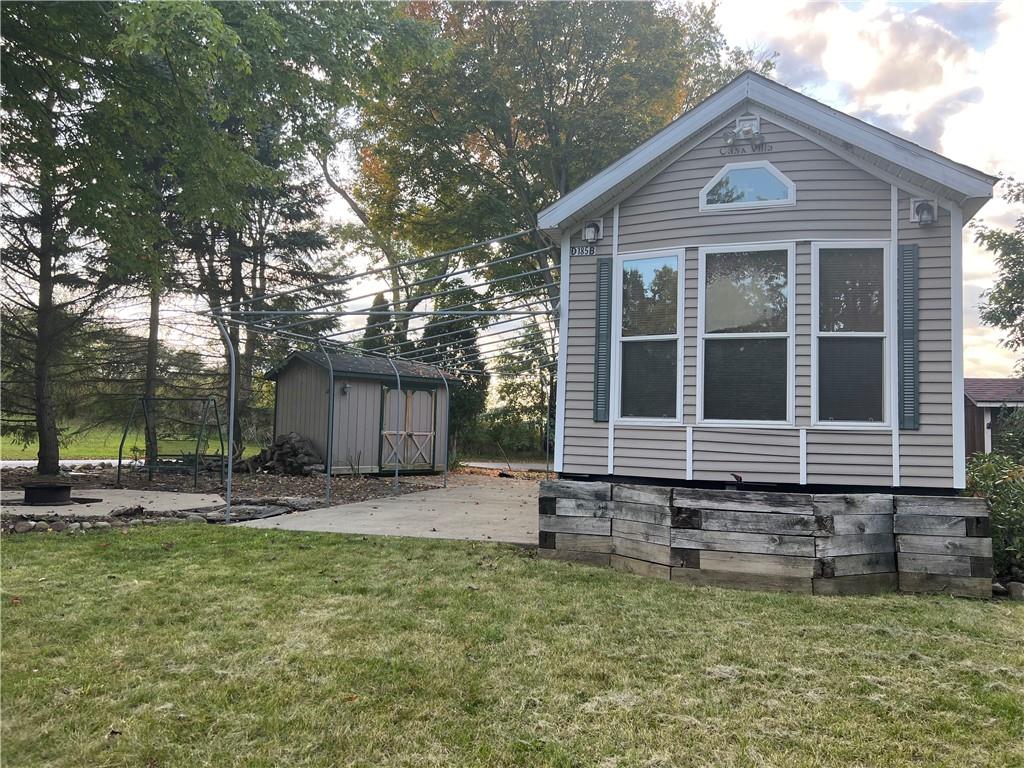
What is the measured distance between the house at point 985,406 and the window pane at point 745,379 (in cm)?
1334

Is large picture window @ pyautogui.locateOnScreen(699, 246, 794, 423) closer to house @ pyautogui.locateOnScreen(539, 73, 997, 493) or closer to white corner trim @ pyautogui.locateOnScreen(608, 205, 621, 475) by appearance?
house @ pyautogui.locateOnScreen(539, 73, 997, 493)

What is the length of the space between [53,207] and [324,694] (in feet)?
43.7

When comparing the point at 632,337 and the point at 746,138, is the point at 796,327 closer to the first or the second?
the point at 632,337

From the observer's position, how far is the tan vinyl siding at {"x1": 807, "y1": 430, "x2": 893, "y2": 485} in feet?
16.7

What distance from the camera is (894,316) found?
5.13 metres

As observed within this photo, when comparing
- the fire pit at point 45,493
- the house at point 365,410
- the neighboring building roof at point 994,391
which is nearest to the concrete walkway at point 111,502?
the fire pit at point 45,493

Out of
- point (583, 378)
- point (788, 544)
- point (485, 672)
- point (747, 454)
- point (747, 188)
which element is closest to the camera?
point (485, 672)

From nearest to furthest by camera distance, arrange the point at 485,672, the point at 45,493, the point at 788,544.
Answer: the point at 485,672 < the point at 788,544 < the point at 45,493

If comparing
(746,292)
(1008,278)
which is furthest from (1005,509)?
(1008,278)

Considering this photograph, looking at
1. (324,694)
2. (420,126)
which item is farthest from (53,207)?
(324,694)

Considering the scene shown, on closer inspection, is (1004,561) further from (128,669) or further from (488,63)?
(488,63)

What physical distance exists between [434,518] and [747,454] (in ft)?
13.4

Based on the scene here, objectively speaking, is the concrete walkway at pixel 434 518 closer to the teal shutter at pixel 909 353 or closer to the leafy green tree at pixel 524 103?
the teal shutter at pixel 909 353

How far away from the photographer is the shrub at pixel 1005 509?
5168 millimetres
